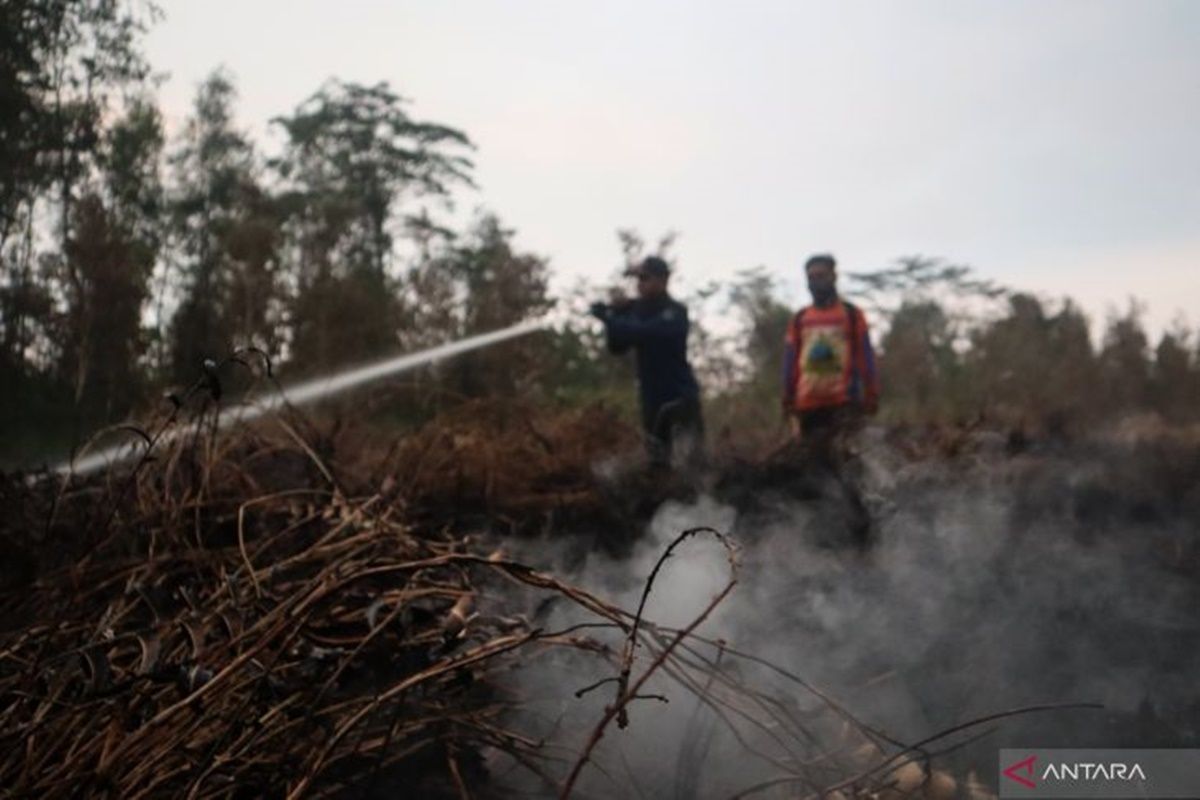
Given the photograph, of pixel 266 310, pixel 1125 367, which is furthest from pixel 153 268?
pixel 1125 367

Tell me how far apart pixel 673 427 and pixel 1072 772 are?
11.6 ft

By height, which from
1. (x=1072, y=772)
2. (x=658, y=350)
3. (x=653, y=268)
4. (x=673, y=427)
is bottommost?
(x=1072, y=772)

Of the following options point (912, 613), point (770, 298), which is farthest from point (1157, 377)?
point (912, 613)

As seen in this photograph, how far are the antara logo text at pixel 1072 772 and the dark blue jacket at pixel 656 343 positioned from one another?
357 cm

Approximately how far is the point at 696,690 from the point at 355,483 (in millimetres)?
2388

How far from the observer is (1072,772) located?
204 centimetres

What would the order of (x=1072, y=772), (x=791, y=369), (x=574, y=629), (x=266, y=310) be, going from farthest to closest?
(x=266, y=310) < (x=791, y=369) < (x=1072, y=772) < (x=574, y=629)

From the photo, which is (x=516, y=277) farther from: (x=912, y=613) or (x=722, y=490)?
(x=912, y=613)

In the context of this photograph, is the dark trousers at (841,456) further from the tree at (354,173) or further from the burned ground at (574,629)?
the tree at (354,173)

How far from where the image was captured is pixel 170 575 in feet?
8.61

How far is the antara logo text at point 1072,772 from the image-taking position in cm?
201

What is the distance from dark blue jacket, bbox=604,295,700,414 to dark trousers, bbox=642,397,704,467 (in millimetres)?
37

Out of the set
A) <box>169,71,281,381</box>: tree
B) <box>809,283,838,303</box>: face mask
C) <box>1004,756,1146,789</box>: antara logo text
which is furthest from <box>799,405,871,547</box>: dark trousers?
<box>169,71,281,381</box>: tree

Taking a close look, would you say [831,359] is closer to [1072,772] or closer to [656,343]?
[656,343]
